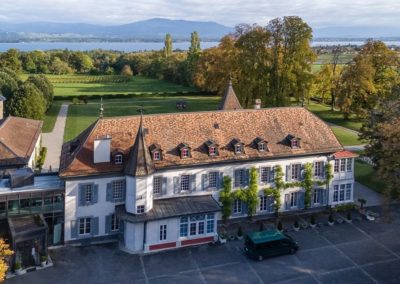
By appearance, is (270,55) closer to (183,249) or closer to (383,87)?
(383,87)

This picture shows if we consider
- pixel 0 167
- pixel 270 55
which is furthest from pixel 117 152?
pixel 270 55

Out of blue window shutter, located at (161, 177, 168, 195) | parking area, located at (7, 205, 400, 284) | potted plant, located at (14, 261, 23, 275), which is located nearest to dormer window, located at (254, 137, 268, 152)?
parking area, located at (7, 205, 400, 284)

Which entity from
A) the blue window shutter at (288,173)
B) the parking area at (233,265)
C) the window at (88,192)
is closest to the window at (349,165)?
the blue window shutter at (288,173)

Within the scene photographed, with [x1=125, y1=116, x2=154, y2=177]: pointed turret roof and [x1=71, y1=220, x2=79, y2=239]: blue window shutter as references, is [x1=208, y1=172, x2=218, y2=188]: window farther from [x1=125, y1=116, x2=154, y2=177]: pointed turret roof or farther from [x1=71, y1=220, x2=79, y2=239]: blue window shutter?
[x1=71, y1=220, x2=79, y2=239]: blue window shutter

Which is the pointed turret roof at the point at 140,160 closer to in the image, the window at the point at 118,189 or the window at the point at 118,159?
the window at the point at 118,159

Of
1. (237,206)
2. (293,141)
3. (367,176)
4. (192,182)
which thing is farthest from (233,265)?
(367,176)
